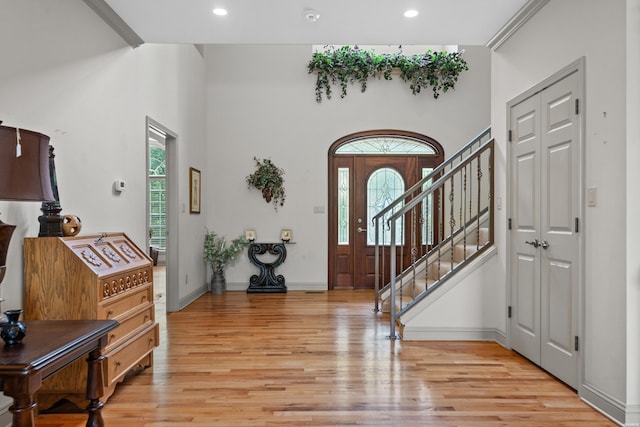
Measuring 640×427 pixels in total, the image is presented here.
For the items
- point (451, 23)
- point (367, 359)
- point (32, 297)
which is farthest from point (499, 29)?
point (32, 297)

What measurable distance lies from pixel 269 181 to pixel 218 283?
5.83ft

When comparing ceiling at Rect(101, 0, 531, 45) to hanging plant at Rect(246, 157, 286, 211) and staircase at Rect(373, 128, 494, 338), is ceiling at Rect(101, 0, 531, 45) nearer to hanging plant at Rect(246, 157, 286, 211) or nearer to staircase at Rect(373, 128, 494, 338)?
staircase at Rect(373, 128, 494, 338)

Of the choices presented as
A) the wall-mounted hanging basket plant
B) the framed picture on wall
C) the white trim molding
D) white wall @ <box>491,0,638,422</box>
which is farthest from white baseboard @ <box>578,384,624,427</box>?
the wall-mounted hanging basket plant

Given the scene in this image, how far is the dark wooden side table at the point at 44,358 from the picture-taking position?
1477 millimetres

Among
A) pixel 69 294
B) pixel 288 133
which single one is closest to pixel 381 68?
pixel 288 133

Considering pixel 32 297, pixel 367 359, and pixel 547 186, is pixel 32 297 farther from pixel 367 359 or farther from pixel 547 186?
pixel 547 186

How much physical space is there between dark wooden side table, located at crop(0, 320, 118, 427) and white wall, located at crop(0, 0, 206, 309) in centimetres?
Answer: 79

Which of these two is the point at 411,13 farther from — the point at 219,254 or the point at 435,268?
the point at 219,254

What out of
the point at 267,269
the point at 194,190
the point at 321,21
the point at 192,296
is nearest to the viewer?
the point at 321,21

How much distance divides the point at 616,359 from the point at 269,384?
212 centimetres

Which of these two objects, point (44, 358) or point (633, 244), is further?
point (633, 244)

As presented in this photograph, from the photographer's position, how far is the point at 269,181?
6.71m

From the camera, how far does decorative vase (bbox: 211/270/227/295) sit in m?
Result: 6.55

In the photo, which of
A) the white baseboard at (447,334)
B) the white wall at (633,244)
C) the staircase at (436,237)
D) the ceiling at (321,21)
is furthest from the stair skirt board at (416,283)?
the ceiling at (321,21)
